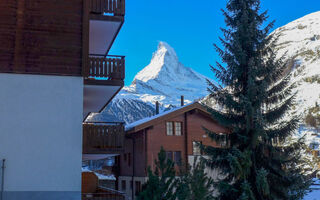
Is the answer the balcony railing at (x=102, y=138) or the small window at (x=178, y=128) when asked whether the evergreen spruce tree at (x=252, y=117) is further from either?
the small window at (x=178, y=128)

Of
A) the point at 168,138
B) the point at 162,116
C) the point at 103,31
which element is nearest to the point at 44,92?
the point at 103,31

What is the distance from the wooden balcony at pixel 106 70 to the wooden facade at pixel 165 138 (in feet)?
41.2

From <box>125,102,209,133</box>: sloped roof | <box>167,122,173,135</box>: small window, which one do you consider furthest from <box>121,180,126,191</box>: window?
<box>167,122,173,135</box>: small window

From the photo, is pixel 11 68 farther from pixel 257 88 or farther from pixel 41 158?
pixel 257 88

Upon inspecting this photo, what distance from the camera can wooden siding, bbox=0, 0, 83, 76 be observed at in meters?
12.4

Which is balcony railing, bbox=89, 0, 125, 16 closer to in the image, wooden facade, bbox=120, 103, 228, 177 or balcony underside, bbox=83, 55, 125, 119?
balcony underside, bbox=83, 55, 125, 119

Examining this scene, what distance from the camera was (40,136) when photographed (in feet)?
→ 39.9

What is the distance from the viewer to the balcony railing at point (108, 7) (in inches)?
541

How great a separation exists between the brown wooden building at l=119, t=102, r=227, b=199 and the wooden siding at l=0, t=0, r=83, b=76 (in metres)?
14.3

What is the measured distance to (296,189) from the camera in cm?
1502

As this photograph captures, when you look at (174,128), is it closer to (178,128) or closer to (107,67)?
(178,128)

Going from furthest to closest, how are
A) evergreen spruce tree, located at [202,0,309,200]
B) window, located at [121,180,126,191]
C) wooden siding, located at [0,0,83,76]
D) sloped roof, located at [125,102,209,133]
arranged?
window, located at [121,180,126,191], sloped roof, located at [125,102,209,133], evergreen spruce tree, located at [202,0,309,200], wooden siding, located at [0,0,83,76]

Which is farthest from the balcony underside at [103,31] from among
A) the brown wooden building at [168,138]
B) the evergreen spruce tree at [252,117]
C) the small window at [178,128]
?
the small window at [178,128]

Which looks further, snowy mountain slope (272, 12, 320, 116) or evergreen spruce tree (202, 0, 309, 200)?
snowy mountain slope (272, 12, 320, 116)
